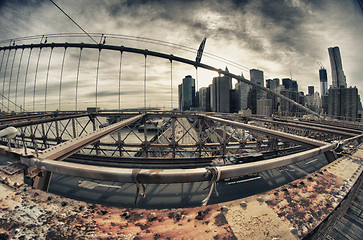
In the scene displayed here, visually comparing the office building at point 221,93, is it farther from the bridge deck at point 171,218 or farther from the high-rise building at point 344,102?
the bridge deck at point 171,218

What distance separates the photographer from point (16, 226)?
4.95 ft

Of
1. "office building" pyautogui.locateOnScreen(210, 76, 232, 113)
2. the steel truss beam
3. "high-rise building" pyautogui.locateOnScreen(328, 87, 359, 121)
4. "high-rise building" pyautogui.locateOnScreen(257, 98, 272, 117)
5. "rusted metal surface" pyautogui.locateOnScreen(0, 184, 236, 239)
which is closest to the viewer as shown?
"rusted metal surface" pyautogui.locateOnScreen(0, 184, 236, 239)

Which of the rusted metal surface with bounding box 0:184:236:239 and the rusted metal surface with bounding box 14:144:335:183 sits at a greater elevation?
the rusted metal surface with bounding box 14:144:335:183

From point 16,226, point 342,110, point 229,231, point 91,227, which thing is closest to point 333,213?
point 229,231

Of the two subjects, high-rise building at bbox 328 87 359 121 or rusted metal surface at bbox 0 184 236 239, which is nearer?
rusted metal surface at bbox 0 184 236 239

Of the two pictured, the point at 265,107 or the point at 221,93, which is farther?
the point at 221,93

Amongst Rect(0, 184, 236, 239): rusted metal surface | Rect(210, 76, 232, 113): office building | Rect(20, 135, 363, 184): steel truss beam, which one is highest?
Rect(210, 76, 232, 113): office building

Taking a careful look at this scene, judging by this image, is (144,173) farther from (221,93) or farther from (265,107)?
(221,93)

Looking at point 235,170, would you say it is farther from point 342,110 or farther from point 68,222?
point 342,110

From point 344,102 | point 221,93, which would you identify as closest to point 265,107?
point 221,93

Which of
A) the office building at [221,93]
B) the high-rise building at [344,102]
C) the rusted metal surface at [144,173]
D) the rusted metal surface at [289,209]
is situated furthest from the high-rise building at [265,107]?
the rusted metal surface at [144,173]

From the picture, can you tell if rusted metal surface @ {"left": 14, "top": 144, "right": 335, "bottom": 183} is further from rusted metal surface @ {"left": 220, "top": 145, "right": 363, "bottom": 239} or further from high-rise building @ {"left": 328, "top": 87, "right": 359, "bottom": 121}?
high-rise building @ {"left": 328, "top": 87, "right": 359, "bottom": 121}

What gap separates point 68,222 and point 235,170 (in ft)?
7.59

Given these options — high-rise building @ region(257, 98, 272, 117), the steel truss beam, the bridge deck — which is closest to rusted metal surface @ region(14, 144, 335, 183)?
the steel truss beam
